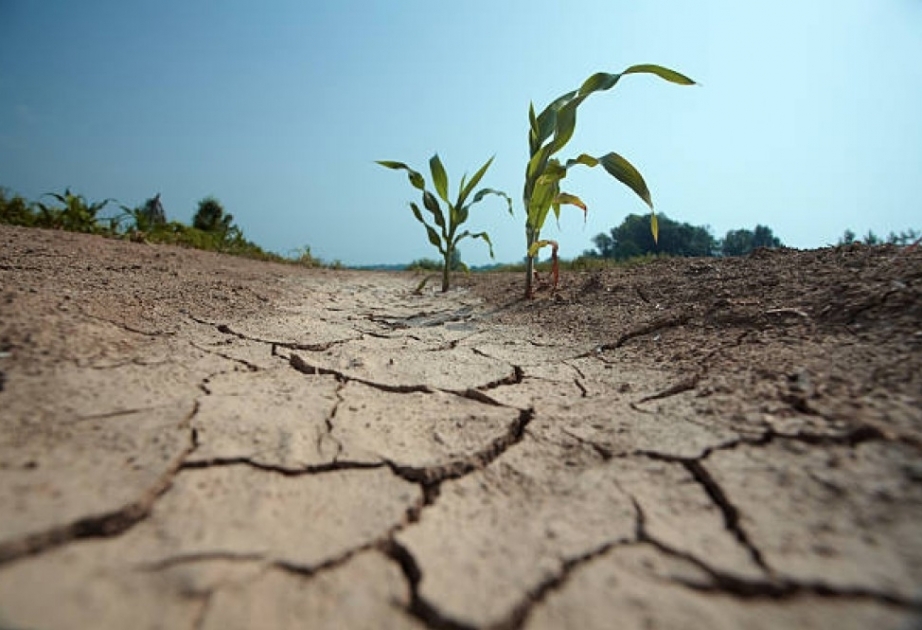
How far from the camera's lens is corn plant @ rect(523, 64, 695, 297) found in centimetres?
203

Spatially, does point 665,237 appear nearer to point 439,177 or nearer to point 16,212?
point 439,177

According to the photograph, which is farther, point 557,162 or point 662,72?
point 557,162

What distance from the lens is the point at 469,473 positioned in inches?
34.3

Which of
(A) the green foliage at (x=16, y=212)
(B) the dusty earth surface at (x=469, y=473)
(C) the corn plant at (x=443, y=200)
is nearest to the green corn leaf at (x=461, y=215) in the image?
(C) the corn plant at (x=443, y=200)

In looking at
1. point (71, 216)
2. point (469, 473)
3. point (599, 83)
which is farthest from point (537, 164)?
point (71, 216)

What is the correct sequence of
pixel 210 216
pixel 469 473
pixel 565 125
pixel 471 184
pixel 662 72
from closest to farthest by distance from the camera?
pixel 469 473
pixel 662 72
pixel 565 125
pixel 471 184
pixel 210 216

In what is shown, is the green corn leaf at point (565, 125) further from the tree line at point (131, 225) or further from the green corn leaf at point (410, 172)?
the tree line at point (131, 225)

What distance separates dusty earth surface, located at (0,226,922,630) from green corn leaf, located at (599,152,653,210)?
0.71m

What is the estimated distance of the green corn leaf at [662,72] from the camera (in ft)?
6.09

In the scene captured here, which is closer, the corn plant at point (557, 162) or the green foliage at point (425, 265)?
the corn plant at point (557, 162)

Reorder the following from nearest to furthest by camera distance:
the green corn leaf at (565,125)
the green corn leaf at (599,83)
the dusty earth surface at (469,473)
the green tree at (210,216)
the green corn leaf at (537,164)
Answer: the dusty earth surface at (469,473) < the green corn leaf at (599,83) < the green corn leaf at (565,125) < the green corn leaf at (537,164) < the green tree at (210,216)

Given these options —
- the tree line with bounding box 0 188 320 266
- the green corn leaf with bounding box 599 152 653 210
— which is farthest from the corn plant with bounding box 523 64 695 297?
the tree line with bounding box 0 188 320 266

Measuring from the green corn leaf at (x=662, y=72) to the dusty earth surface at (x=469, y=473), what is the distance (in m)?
1.05

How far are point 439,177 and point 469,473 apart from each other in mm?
2683
